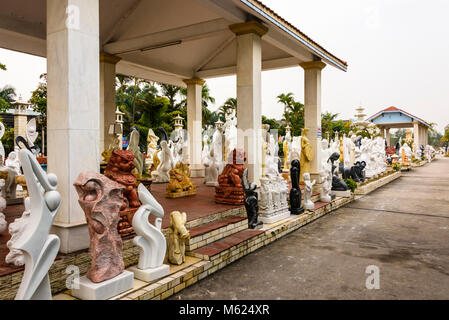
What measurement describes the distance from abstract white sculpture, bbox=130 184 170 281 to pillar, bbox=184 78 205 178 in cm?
745

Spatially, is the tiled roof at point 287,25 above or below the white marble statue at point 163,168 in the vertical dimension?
above

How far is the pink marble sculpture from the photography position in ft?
10.2

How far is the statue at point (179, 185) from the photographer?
7148 millimetres

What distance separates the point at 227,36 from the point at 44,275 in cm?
821

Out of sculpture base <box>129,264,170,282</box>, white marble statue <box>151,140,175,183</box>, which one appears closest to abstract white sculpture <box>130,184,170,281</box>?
sculpture base <box>129,264,170,282</box>

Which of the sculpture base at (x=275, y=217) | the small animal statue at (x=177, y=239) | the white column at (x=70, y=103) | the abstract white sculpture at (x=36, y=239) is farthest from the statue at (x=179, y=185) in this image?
the abstract white sculpture at (x=36, y=239)

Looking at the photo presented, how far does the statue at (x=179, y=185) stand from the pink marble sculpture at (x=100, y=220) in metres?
3.84

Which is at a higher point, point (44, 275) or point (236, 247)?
point (44, 275)

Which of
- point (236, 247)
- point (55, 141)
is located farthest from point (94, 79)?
point (236, 247)

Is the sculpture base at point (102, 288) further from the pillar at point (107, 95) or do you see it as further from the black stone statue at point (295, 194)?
the pillar at point (107, 95)

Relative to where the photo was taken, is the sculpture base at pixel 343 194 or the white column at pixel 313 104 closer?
the white column at pixel 313 104
